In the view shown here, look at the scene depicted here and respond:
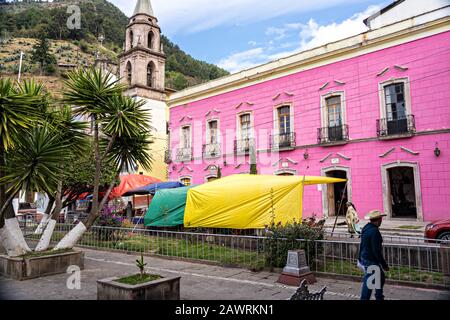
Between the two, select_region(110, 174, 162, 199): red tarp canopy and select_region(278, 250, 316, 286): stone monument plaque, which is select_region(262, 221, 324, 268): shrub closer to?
select_region(278, 250, 316, 286): stone monument plaque

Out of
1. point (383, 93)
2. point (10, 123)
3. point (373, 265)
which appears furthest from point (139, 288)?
point (383, 93)

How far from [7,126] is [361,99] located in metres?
14.1

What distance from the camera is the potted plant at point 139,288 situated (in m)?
4.91

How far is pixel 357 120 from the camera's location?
16.3m

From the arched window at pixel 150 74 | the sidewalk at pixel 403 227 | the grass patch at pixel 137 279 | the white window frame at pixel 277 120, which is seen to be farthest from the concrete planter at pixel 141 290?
the arched window at pixel 150 74

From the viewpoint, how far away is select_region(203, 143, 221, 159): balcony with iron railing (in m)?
21.4

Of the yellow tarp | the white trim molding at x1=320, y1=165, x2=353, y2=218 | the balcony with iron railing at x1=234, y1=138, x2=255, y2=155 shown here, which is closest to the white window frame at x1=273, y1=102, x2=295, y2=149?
the balcony with iron railing at x1=234, y1=138, x2=255, y2=155

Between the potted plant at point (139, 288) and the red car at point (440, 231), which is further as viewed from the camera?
the red car at point (440, 231)

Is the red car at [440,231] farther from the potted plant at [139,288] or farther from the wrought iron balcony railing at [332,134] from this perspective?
the wrought iron balcony railing at [332,134]

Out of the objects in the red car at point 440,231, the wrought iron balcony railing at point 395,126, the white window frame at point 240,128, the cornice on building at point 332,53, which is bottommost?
the red car at point 440,231

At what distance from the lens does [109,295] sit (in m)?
5.13

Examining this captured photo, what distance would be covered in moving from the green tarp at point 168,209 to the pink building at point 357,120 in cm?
648
